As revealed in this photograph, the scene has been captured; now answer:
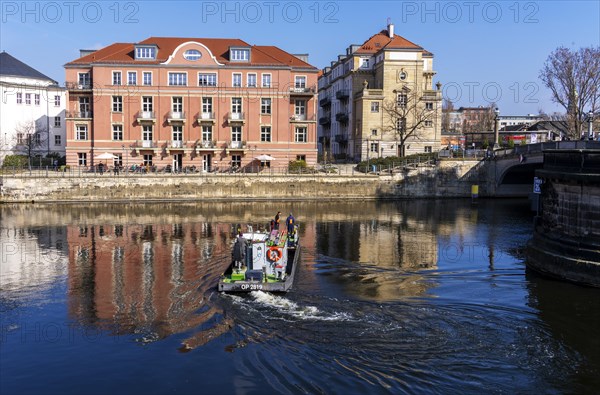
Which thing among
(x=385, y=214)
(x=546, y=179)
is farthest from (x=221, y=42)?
(x=546, y=179)

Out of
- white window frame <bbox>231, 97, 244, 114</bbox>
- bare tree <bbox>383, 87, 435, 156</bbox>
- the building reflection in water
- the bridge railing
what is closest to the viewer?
the building reflection in water

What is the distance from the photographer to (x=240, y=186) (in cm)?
6075

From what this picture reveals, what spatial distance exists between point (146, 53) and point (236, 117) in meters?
12.4

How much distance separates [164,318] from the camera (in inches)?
765

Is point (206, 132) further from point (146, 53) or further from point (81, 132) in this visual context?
point (81, 132)

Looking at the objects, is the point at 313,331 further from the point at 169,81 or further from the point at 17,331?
the point at 169,81

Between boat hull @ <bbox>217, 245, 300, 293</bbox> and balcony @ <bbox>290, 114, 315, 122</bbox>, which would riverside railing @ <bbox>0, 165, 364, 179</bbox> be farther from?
boat hull @ <bbox>217, 245, 300, 293</bbox>

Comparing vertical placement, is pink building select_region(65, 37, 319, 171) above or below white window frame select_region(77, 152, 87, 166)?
above

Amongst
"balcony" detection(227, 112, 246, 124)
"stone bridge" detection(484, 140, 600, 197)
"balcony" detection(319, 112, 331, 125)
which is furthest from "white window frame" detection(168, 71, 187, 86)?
"balcony" detection(319, 112, 331, 125)

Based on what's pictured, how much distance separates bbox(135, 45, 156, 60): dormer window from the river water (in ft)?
118

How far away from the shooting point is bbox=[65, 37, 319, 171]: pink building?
65.6 metres

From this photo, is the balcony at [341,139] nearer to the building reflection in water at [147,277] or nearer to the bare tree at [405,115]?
the bare tree at [405,115]

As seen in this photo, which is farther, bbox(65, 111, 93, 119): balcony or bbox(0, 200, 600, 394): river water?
Result: bbox(65, 111, 93, 119): balcony

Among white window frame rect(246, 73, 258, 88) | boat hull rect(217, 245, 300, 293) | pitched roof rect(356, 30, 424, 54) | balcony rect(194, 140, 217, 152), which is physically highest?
pitched roof rect(356, 30, 424, 54)
